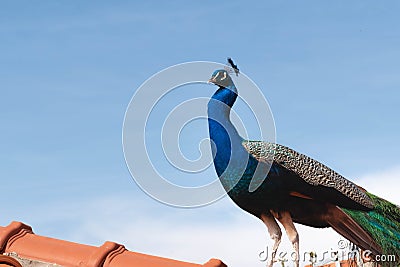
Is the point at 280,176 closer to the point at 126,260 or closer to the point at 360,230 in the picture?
the point at 360,230

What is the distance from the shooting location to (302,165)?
22.9ft

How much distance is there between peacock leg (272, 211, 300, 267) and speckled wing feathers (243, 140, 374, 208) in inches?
17.3

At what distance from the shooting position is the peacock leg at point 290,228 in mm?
6629

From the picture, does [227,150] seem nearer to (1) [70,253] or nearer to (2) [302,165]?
(2) [302,165]

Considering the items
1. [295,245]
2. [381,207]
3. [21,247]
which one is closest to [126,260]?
[21,247]

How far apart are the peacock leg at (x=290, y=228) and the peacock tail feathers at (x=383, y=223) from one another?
70cm

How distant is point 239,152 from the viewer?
701 cm

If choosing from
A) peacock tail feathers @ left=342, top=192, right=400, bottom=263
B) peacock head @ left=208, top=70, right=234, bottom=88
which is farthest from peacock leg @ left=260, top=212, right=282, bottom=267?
peacock head @ left=208, top=70, right=234, bottom=88

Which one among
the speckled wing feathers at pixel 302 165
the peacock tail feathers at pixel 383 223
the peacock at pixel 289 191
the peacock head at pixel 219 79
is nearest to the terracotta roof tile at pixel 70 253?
the peacock at pixel 289 191

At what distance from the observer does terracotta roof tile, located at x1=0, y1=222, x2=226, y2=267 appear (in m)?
3.23

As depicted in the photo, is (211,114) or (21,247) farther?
(211,114)

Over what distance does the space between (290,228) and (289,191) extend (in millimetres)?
387

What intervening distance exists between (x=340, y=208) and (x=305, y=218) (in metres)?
0.41

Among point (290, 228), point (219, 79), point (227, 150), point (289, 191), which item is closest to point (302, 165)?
point (289, 191)
